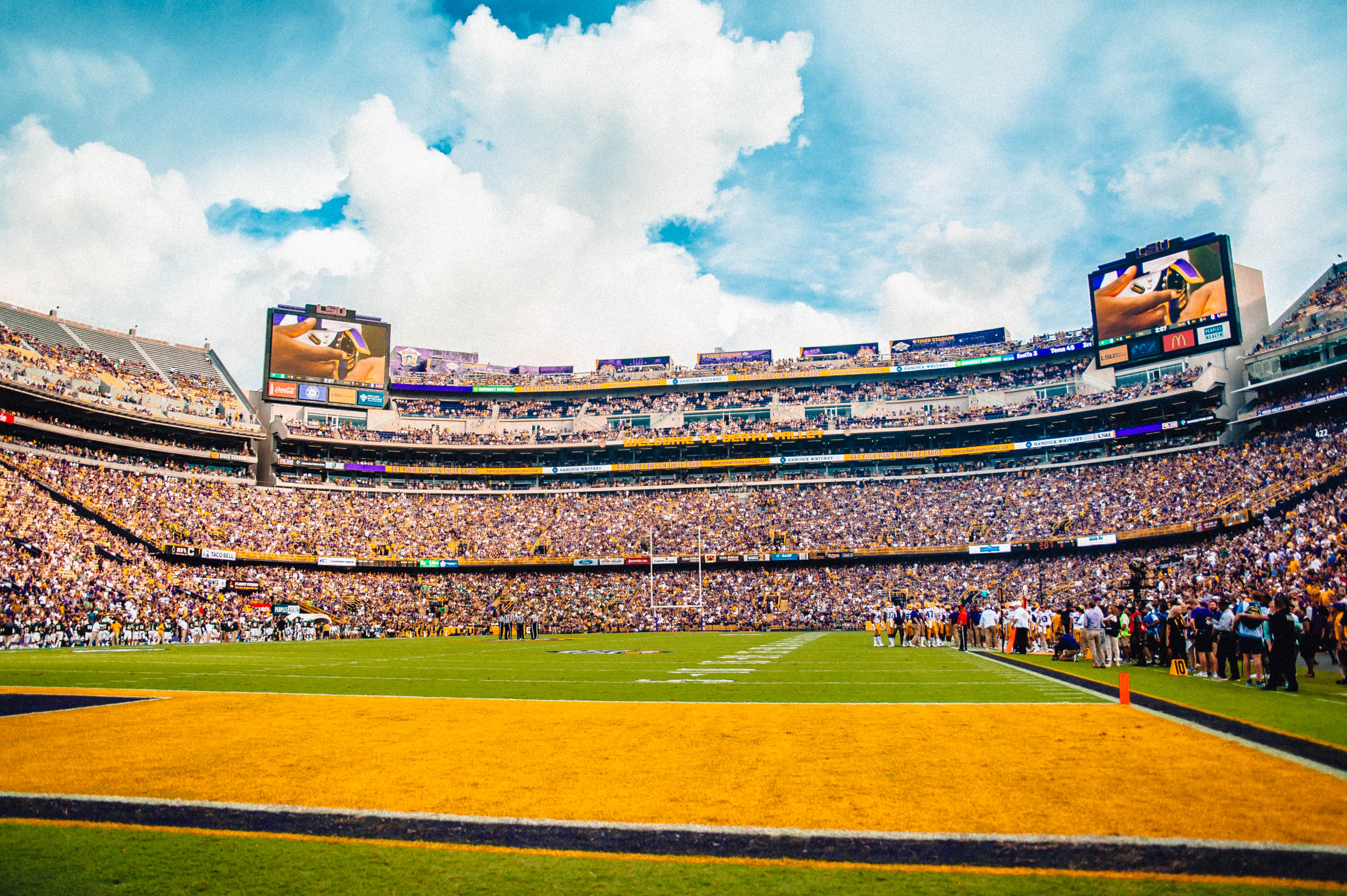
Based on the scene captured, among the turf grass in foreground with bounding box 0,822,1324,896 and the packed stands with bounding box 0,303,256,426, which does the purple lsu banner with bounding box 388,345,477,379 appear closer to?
the packed stands with bounding box 0,303,256,426

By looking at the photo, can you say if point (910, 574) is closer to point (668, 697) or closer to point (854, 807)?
point (668, 697)

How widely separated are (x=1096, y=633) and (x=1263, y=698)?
5952 mm

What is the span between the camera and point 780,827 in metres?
4.78

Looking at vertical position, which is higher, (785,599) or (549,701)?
(549,701)

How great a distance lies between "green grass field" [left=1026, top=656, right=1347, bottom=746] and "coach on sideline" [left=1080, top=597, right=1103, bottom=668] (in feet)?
1.51

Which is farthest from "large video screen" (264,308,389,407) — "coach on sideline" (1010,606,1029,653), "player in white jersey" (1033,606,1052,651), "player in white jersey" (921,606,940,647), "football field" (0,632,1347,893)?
"coach on sideline" (1010,606,1029,653)

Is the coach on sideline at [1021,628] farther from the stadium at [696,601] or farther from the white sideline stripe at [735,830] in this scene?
the white sideline stripe at [735,830]

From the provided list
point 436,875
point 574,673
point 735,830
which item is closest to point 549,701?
point 574,673

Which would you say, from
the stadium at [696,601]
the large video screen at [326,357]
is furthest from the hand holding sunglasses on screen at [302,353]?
the stadium at [696,601]

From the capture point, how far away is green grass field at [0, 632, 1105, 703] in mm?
12734

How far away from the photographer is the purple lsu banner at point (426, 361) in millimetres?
71688

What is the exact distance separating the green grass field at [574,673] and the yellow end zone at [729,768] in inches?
87.5

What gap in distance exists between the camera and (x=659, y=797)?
566 centimetres

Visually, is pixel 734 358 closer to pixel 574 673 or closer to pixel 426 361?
pixel 426 361
